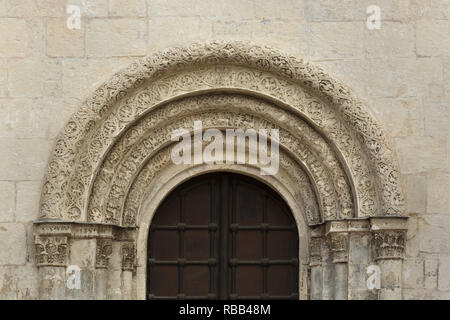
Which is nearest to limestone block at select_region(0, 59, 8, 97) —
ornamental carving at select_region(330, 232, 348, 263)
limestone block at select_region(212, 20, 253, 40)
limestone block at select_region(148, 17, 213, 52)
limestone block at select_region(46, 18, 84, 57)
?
limestone block at select_region(46, 18, 84, 57)

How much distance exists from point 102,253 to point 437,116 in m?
3.10

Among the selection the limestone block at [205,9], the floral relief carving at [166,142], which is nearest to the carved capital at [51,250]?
the floral relief carving at [166,142]

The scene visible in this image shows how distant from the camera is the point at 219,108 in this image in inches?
415

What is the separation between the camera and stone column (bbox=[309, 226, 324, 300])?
10.4 m

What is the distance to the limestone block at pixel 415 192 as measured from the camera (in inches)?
401

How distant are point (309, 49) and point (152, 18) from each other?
1389mm

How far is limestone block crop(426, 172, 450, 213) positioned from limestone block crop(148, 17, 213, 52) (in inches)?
89.7

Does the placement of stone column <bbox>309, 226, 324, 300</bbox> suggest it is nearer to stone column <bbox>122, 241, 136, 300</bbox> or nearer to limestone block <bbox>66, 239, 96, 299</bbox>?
stone column <bbox>122, 241, 136, 300</bbox>

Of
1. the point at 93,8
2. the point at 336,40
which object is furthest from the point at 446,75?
the point at 93,8

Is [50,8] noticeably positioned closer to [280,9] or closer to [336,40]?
[280,9]

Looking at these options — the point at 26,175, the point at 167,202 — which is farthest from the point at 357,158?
the point at 26,175

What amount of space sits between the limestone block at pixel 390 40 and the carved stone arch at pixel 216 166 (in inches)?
18.1

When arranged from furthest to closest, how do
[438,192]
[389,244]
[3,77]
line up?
1. [3,77]
2. [438,192]
3. [389,244]

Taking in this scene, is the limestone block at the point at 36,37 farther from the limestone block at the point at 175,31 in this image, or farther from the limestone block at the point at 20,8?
the limestone block at the point at 175,31
